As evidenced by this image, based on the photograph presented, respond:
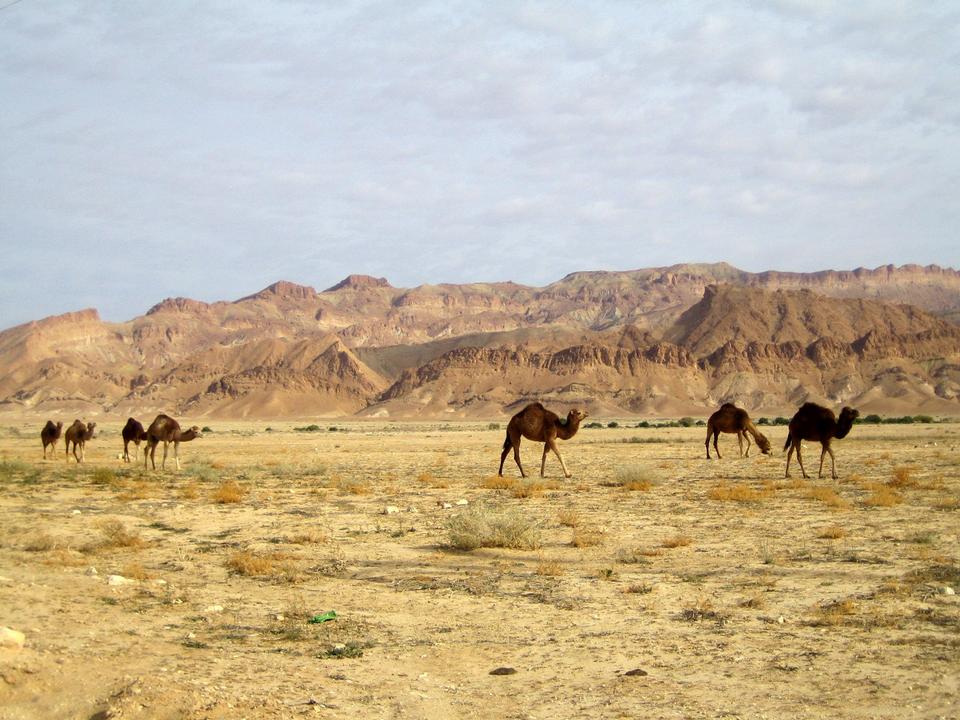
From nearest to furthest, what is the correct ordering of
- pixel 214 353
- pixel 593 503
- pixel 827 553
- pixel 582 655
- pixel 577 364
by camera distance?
1. pixel 582 655
2. pixel 827 553
3. pixel 593 503
4. pixel 577 364
5. pixel 214 353

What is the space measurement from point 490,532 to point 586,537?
64.8 inches

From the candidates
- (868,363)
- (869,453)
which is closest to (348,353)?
(868,363)

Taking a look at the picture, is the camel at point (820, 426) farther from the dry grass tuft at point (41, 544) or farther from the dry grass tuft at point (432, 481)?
the dry grass tuft at point (41, 544)

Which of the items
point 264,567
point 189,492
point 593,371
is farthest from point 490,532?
point 593,371

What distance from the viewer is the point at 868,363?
13075cm

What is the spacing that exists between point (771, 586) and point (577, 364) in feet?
434

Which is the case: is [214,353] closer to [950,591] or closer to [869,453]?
[869,453]

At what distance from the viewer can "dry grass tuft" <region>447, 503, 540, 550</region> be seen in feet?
42.4

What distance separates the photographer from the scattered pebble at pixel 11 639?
7.50m

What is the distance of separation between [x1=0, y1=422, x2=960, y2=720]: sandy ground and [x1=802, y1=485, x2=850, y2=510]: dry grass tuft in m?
0.08

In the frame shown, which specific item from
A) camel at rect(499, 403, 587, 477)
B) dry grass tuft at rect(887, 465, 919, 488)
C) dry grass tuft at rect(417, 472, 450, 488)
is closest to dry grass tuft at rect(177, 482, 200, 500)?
dry grass tuft at rect(417, 472, 450, 488)

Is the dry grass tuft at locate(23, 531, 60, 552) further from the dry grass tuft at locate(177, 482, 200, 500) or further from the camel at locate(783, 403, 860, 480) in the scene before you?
the camel at locate(783, 403, 860, 480)

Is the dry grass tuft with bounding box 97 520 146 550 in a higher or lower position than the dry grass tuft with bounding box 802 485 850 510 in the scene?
lower

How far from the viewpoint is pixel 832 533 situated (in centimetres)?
1329
